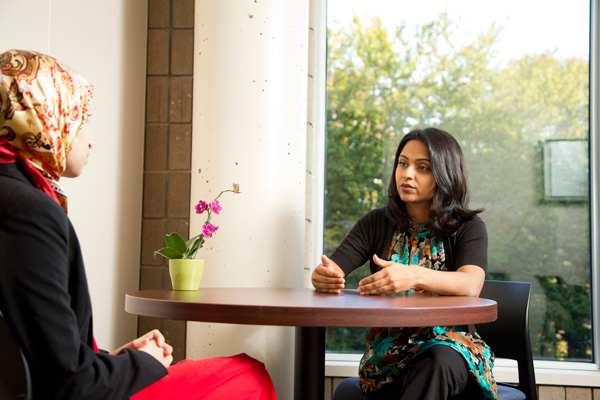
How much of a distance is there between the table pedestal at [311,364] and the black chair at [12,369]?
0.95 meters

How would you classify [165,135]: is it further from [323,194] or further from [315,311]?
[315,311]

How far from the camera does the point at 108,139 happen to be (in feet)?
8.70

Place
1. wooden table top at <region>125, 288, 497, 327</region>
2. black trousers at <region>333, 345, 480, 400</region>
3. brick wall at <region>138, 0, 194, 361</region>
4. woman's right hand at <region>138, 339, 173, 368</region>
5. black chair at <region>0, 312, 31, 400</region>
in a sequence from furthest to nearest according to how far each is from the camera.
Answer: brick wall at <region>138, 0, 194, 361</region>, black trousers at <region>333, 345, 480, 400</region>, wooden table top at <region>125, 288, 497, 327</region>, woman's right hand at <region>138, 339, 173, 368</region>, black chair at <region>0, 312, 31, 400</region>

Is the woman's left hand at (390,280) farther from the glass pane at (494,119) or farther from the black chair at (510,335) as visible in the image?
the glass pane at (494,119)

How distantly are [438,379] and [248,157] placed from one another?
1.19 m

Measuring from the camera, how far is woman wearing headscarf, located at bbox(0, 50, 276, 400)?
907 mm

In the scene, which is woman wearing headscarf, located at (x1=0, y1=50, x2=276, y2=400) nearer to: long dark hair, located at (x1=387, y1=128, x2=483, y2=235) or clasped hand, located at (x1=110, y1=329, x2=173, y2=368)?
clasped hand, located at (x1=110, y1=329, x2=173, y2=368)

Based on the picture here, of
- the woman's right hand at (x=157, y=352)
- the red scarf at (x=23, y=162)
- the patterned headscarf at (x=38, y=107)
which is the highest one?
the patterned headscarf at (x=38, y=107)

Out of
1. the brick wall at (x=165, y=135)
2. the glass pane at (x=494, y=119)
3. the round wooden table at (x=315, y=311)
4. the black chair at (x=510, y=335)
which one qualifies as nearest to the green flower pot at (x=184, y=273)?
the round wooden table at (x=315, y=311)

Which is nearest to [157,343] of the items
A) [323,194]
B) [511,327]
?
[511,327]

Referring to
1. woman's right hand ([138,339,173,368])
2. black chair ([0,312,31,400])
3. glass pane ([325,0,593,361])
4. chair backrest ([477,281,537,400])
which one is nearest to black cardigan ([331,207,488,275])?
chair backrest ([477,281,537,400])

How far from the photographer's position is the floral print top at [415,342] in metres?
1.80

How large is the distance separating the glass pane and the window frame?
4 cm

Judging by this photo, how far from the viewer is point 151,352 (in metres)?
1.19
